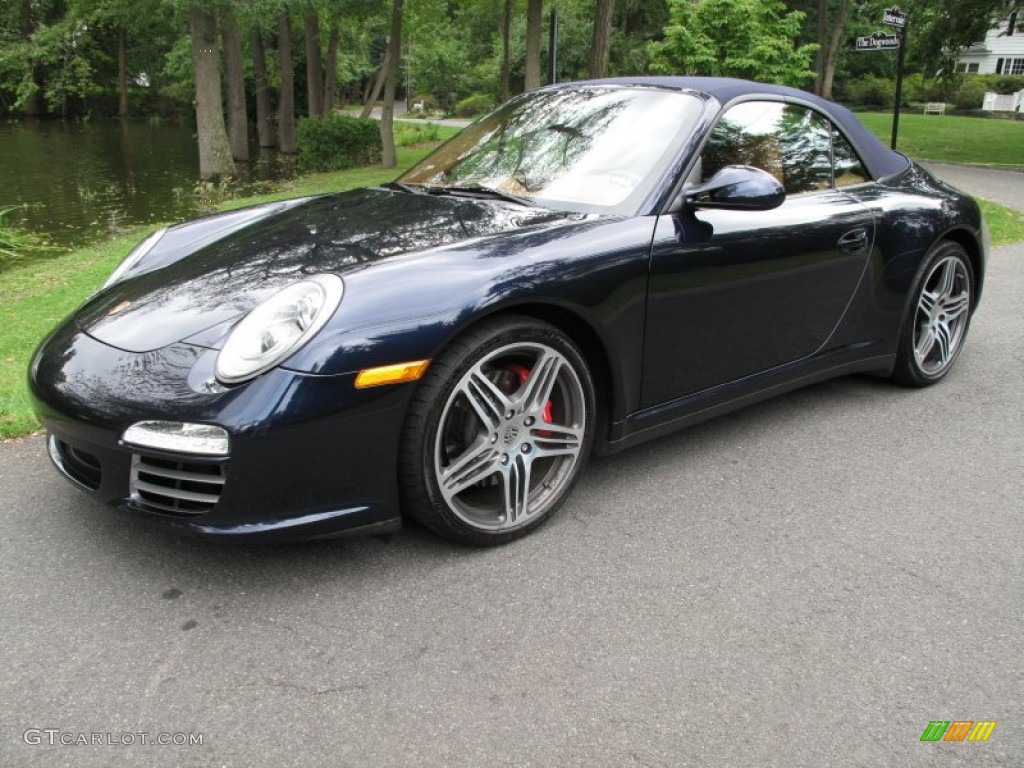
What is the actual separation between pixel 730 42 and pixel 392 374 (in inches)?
723

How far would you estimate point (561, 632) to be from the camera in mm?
2307

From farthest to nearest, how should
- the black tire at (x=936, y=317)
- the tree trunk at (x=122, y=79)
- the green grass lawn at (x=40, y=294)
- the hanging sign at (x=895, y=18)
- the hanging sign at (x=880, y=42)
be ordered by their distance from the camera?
the tree trunk at (x=122, y=79) < the hanging sign at (x=880, y=42) < the hanging sign at (x=895, y=18) < the black tire at (x=936, y=317) < the green grass lawn at (x=40, y=294)

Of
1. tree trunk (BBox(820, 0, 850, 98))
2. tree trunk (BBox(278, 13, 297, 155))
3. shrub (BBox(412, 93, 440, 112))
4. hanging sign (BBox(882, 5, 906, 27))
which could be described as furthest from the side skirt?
shrub (BBox(412, 93, 440, 112))

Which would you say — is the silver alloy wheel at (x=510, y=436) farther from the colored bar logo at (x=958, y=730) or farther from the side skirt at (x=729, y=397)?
the colored bar logo at (x=958, y=730)

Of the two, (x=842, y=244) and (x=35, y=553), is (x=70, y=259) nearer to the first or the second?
(x=35, y=553)

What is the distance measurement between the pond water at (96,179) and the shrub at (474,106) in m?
17.6

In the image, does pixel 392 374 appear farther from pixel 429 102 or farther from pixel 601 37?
pixel 429 102

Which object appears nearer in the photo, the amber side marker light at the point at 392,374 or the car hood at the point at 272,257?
the amber side marker light at the point at 392,374

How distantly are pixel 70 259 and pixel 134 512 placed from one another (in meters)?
8.77

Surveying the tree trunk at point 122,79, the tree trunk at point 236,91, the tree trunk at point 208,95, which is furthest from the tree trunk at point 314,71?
the tree trunk at point 122,79

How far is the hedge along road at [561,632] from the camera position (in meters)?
1.92

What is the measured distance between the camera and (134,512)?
7.62 ft

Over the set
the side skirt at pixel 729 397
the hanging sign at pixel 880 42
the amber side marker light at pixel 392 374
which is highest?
the hanging sign at pixel 880 42

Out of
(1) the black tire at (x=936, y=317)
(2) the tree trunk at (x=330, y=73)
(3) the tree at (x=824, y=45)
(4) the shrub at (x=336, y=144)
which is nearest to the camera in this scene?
(1) the black tire at (x=936, y=317)
